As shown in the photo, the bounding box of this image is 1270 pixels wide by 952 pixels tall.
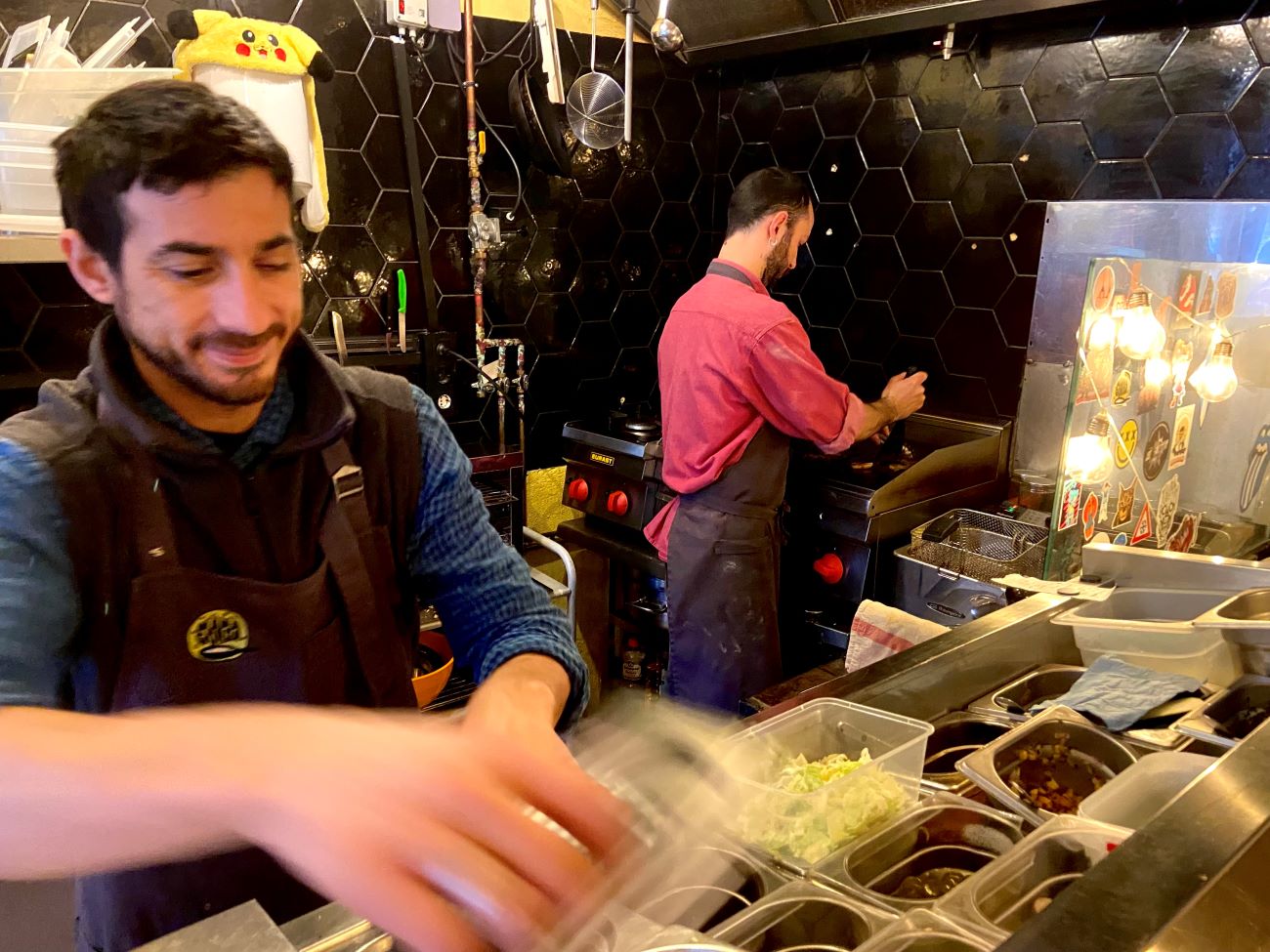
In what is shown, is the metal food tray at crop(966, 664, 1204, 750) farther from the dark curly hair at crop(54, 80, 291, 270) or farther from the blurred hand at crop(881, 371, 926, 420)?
the blurred hand at crop(881, 371, 926, 420)

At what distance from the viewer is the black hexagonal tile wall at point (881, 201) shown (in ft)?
10.3

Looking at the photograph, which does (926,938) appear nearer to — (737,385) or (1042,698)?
(1042,698)

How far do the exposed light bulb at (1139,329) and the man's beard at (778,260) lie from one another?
1077 mm

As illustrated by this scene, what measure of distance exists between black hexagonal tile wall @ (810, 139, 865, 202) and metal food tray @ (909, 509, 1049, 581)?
4.21 ft

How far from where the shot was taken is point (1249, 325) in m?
2.23

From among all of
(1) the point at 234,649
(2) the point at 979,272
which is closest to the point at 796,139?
(2) the point at 979,272

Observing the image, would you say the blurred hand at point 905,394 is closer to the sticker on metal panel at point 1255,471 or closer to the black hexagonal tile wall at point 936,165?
the black hexagonal tile wall at point 936,165

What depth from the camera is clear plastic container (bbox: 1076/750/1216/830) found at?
40.7 inches

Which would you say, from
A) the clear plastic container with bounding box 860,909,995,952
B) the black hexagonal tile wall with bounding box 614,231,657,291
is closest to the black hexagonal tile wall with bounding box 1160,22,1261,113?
the black hexagonal tile wall with bounding box 614,231,657,291

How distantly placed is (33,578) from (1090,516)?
5.94 ft

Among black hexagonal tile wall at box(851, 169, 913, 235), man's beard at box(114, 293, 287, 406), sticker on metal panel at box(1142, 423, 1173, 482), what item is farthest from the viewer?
black hexagonal tile wall at box(851, 169, 913, 235)

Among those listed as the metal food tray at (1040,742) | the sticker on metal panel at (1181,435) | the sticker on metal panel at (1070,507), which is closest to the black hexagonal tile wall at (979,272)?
the sticker on metal panel at (1181,435)

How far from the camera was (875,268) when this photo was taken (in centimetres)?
325

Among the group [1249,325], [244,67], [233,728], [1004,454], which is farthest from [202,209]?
[1004,454]
